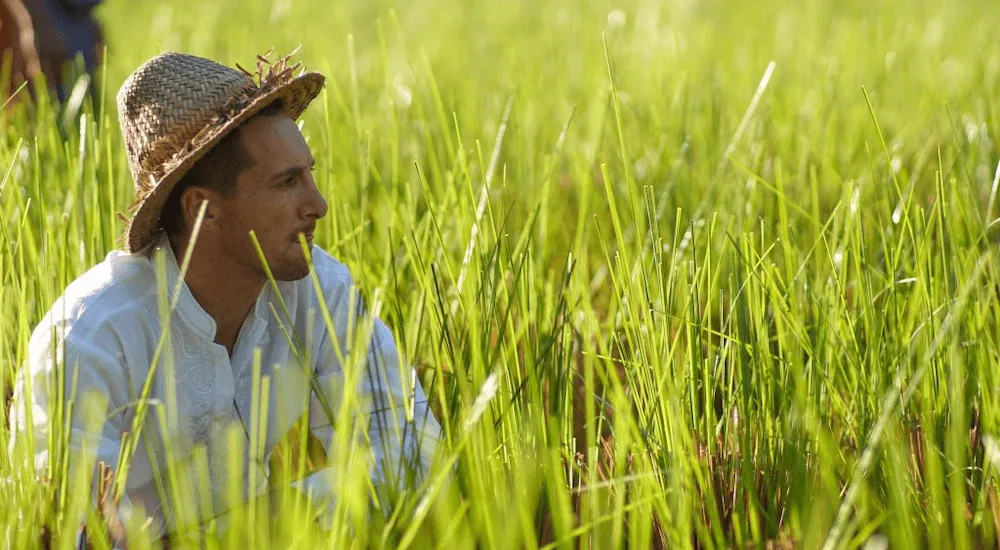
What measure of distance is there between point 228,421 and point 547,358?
1.15 ft

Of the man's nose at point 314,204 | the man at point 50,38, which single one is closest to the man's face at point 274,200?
the man's nose at point 314,204

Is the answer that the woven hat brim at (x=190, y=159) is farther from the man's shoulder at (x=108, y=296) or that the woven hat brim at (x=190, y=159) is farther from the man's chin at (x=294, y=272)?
the man's chin at (x=294, y=272)

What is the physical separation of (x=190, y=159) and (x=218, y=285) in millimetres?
162

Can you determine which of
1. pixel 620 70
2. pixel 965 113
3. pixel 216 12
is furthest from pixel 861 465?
pixel 216 12

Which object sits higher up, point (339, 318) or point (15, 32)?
point (15, 32)

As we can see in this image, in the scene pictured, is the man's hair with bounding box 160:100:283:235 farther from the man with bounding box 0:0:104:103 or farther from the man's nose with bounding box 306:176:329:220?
the man with bounding box 0:0:104:103

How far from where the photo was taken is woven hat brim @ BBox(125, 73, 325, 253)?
131 cm

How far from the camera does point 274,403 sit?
151cm

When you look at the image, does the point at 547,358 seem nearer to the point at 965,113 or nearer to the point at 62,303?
the point at 62,303

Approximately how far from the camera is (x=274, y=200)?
1351 millimetres

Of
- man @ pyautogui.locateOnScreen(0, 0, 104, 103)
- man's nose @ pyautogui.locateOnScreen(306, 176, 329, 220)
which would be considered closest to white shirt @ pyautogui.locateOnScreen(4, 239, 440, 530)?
man's nose @ pyautogui.locateOnScreen(306, 176, 329, 220)

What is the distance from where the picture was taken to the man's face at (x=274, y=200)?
4.43 feet

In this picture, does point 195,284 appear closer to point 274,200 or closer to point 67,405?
point 274,200

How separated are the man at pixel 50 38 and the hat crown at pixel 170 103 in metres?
1.51
